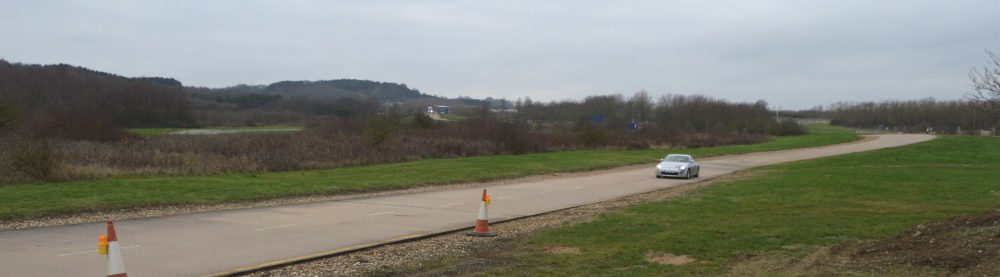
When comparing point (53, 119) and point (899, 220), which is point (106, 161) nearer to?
point (53, 119)

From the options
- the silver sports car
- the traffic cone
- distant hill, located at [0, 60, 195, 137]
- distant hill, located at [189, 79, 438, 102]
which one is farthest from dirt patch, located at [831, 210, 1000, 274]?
distant hill, located at [189, 79, 438, 102]

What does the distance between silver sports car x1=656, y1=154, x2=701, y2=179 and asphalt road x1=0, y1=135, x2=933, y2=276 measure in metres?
11.0

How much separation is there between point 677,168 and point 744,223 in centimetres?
1672

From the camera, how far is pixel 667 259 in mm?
9273

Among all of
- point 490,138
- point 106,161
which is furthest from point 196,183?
point 490,138

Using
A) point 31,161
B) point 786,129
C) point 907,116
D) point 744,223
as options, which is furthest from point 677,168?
point 907,116

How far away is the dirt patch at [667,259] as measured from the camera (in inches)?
356

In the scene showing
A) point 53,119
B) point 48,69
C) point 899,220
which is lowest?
point 899,220

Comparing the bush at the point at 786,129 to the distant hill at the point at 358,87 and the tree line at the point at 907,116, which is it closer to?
the tree line at the point at 907,116

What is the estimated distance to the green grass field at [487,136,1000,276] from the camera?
924 centimetres

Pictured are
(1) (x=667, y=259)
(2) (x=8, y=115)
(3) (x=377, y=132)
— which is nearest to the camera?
(1) (x=667, y=259)

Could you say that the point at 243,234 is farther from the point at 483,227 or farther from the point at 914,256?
the point at 914,256

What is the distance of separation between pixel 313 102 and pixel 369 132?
85.6 meters

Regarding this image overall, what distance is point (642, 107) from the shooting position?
11725 centimetres
